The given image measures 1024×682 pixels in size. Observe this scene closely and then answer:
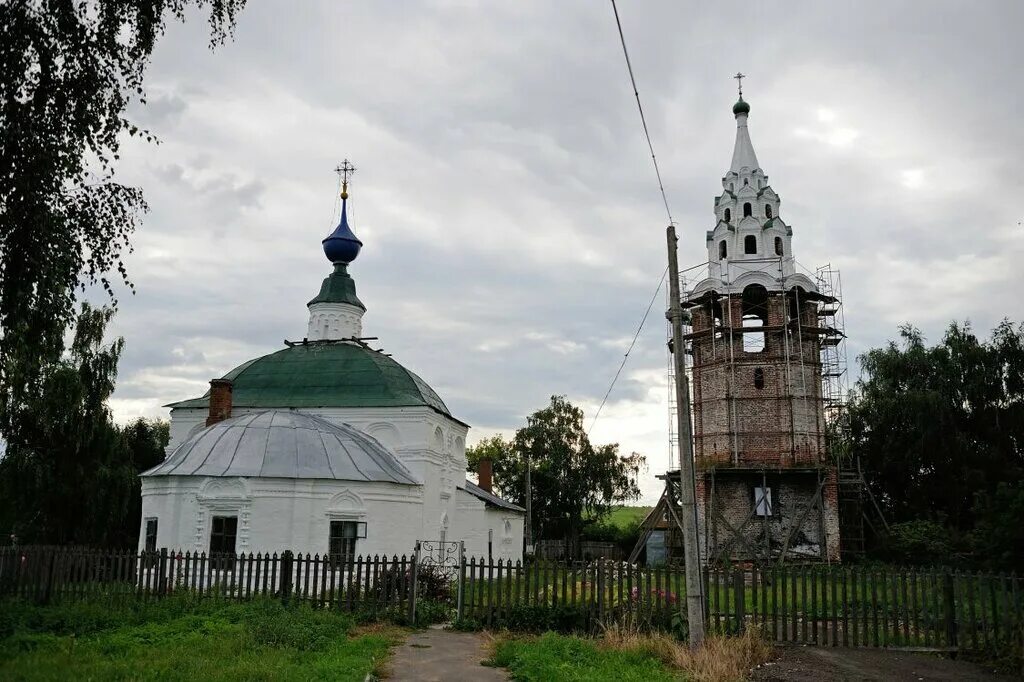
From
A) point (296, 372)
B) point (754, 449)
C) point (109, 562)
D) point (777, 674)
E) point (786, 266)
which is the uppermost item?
point (786, 266)

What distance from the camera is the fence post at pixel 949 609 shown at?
12789 mm

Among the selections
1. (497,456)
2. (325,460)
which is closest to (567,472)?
(497,456)

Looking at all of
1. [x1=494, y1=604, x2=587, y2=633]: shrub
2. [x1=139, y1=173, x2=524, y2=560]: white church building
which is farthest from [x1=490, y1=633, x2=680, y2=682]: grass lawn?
[x1=139, y1=173, x2=524, y2=560]: white church building

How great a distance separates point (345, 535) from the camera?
852 inches

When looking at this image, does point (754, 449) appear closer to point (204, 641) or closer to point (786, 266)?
point (786, 266)

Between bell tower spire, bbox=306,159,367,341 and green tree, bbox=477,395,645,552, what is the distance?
63.1ft

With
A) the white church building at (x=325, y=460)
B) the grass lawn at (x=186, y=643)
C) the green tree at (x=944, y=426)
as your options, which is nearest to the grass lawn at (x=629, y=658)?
the grass lawn at (x=186, y=643)

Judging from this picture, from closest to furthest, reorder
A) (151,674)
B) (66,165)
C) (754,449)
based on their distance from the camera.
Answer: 1. (151,674)
2. (66,165)
3. (754,449)

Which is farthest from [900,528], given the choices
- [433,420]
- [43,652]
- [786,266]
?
[43,652]

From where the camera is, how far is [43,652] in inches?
427

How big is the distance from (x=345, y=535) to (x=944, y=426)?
23.6 meters

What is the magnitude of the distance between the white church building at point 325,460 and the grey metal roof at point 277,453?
0.13ft

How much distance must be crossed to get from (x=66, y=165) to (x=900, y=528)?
2963 centimetres

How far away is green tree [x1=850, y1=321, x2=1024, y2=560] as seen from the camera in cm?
3216
